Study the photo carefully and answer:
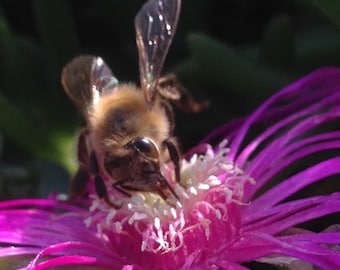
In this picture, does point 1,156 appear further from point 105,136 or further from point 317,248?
point 317,248

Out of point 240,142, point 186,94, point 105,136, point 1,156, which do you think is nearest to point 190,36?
point 186,94

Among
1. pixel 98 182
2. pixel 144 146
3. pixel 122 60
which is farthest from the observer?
pixel 122 60

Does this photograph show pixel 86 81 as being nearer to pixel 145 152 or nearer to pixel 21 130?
pixel 145 152

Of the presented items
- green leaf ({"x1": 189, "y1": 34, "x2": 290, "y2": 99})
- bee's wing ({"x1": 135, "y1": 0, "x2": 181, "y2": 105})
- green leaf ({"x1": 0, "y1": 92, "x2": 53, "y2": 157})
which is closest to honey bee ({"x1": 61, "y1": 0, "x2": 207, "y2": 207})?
bee's wing ({"x1": 135, "y1": 0, "x2": 181, "y2": 105})

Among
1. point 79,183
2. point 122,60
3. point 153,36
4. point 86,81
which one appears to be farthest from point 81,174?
point 122,60

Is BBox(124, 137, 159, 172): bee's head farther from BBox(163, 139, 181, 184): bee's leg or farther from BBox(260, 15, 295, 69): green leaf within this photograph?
BBox(260, 15, 295, 69): green leaf

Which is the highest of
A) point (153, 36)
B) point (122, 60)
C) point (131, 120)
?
point (122, 60)

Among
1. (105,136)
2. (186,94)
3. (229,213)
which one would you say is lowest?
(229,213)
